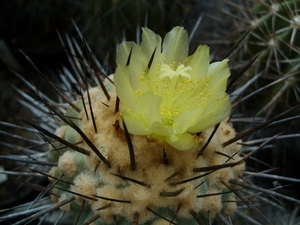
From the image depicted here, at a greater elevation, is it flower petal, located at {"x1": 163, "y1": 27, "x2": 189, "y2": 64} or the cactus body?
flower petal, located at {"x1": 163, "y1": 27, "x2": 189, "y2": 64}

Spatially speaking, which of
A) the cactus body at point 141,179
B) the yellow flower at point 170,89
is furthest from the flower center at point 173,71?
the cactus body at point 141,179

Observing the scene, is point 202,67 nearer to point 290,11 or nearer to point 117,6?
point 290,11

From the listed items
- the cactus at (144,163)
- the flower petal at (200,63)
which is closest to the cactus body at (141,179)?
the cactus at (144,163)

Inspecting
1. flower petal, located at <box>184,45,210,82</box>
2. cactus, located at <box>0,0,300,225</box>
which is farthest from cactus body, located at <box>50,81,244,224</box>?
flower petal, located at <box>184,45,210,82</box>

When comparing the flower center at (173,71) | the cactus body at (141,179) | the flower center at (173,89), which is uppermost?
the flower center at (173,71)

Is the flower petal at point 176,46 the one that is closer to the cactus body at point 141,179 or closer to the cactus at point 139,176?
the cactus at point 139,176

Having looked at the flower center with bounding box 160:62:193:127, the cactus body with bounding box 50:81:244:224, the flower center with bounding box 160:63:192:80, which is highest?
the flower center with bounding box 160:63:192:80

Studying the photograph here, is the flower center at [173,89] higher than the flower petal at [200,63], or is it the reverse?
the flower petal at [200,63]

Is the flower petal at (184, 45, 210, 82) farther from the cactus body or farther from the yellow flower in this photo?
the cactus body
